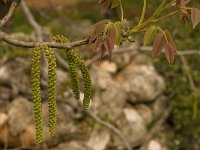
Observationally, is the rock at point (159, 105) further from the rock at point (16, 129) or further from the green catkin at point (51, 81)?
the green catkin at point (51, 81)

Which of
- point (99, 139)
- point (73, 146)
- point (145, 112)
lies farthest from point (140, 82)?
point (73, 146)

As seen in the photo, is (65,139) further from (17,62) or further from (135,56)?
(135,56)

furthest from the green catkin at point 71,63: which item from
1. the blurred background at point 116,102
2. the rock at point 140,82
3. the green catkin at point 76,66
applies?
the rock at point 140,82

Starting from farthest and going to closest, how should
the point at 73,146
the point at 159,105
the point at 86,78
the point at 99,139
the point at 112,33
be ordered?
1. the point at 159,105
2. the point at 99,139
3. the point at 73,146
4. the point at 86,78
5. the point at 112,33

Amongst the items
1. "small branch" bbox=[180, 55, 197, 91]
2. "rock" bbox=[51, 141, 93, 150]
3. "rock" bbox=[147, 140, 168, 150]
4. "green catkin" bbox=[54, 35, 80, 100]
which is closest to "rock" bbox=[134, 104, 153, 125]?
"rock" bbox=[147, 140, 168, 150]

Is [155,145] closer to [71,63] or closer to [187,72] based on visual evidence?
[187,72]

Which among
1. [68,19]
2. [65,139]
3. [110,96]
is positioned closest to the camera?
[65,139]

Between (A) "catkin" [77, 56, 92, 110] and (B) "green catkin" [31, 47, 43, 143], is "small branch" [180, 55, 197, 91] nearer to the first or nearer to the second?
(A) "catkin" [77, 56, 92, 110]

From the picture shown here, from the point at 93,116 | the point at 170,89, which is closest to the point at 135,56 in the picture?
the point at 170,89
